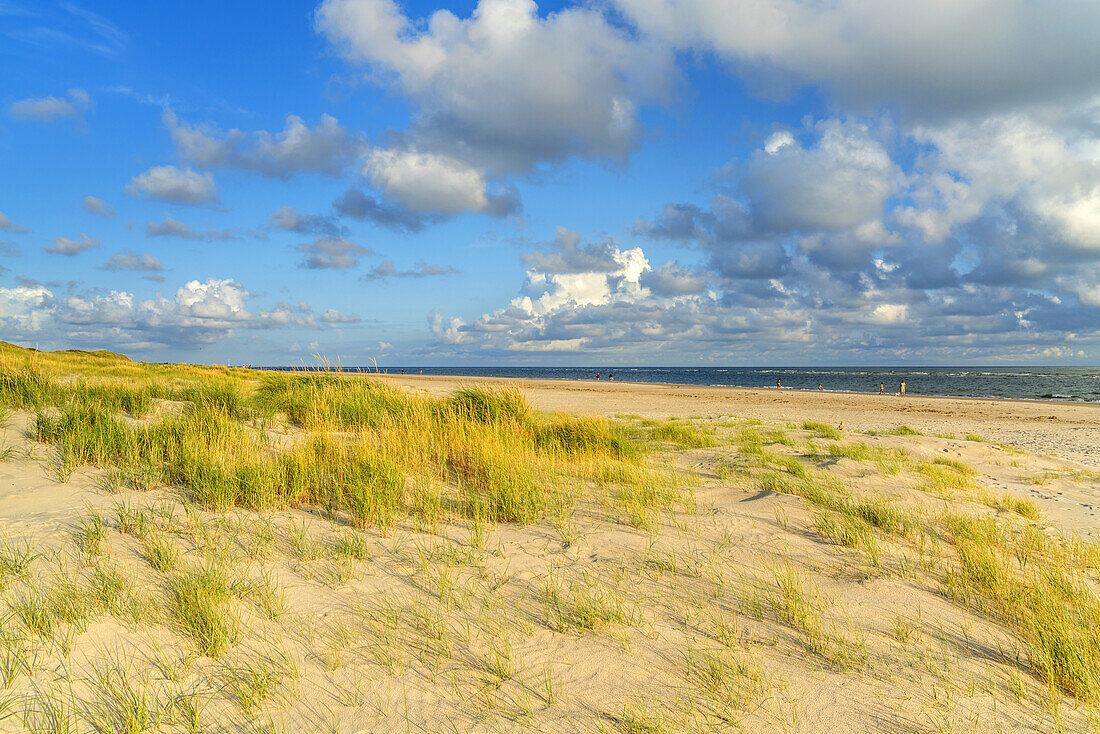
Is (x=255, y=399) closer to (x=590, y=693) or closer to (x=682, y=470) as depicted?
(x=682, y=470)

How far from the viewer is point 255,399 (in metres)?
10.2

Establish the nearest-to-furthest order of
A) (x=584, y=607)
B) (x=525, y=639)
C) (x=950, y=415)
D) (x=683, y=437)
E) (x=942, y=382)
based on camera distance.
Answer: (x=525, y=639) → (x=584, y=607) → (x=683, y=437) → (x=950, y=415) → (x=942, y=382)

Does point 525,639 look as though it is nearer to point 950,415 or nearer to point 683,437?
point 683,437

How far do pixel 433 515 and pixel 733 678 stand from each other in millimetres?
2989

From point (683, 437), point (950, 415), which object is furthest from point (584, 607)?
point (950, 415)

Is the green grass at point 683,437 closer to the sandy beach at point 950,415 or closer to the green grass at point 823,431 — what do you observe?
the sandy beach at point 950,415

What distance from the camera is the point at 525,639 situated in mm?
3299

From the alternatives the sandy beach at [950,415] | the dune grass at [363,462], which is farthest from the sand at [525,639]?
the sandy beach at [950,415]

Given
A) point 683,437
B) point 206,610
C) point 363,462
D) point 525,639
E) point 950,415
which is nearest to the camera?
point 206,610

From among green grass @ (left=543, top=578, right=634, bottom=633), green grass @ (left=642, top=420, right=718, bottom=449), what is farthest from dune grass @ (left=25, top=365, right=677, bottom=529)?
green grass @ (left=642, top=420, right=718, bottom=449)

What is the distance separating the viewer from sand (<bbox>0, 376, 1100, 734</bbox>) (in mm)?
2670

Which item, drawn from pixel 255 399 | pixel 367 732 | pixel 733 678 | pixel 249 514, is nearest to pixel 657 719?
pixel 733 678

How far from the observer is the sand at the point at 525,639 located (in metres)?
2.67

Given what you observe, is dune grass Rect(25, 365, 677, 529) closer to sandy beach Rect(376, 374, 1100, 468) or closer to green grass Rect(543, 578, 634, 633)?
green grass Rect(543, 578, 634, 633)
